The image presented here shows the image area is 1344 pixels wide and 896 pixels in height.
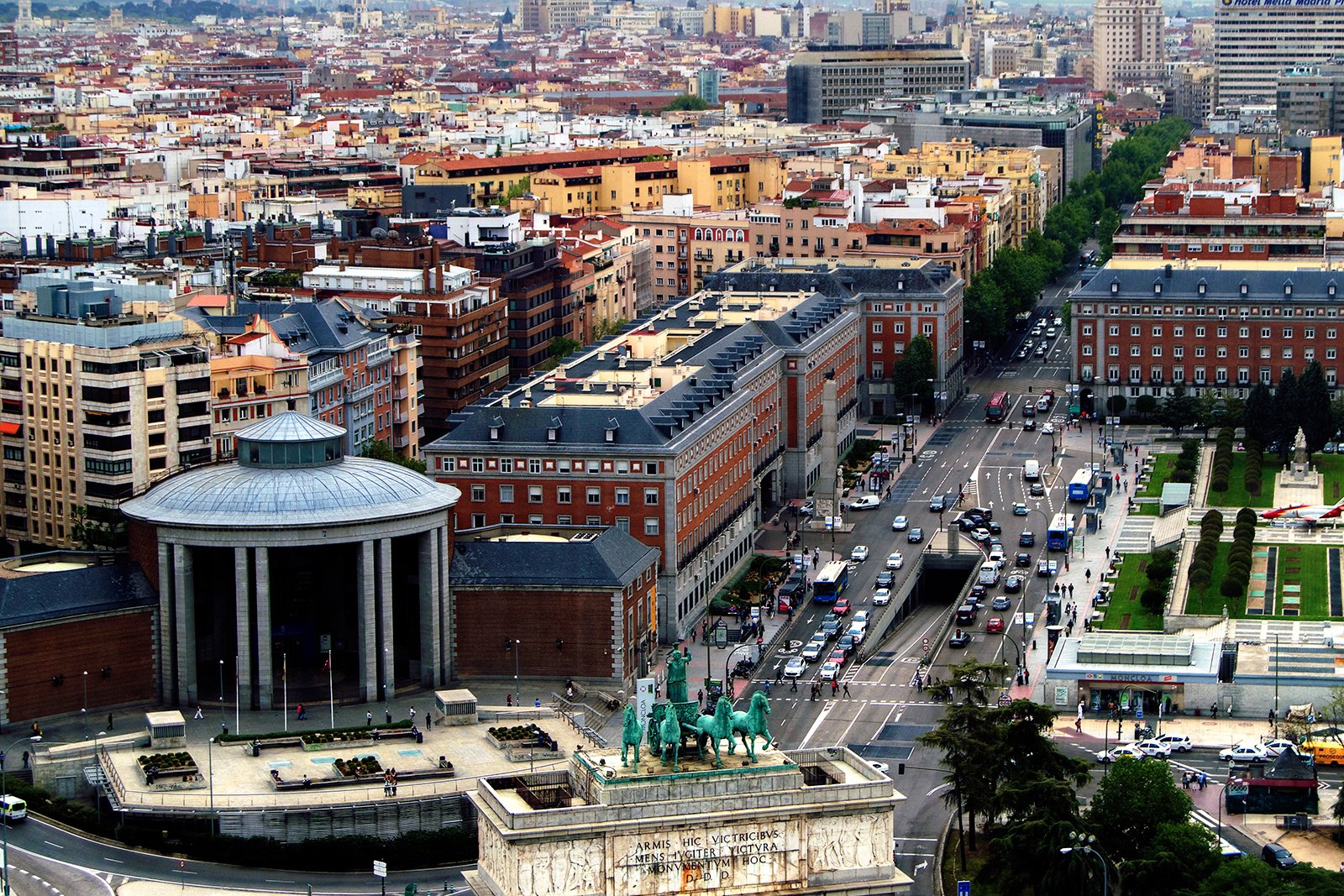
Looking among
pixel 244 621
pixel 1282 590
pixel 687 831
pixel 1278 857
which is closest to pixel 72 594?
pixel 244 621

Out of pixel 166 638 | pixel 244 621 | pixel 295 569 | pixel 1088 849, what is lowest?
pixel 1088 849

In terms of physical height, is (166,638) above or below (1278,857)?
above

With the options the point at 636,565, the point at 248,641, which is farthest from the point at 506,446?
the point at 248,641

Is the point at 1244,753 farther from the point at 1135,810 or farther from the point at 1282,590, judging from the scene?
the point at 1282,590

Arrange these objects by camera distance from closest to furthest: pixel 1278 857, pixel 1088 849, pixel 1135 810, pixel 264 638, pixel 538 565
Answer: pixel 1088 849 → pixel 1135 810 → pixel 1278 857 → pixel 264 638 → pixel 538 565

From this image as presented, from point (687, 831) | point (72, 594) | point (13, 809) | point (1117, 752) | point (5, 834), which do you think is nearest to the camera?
point (687, 831)

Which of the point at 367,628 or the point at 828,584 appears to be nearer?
the point at 367,628
